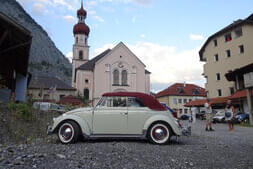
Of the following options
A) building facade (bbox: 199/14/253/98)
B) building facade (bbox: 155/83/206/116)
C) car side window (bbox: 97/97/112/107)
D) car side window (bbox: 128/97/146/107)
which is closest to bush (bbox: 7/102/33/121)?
car side window (bbox: 97/97/112/107)

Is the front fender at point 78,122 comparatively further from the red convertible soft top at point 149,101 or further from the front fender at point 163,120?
the front fender at point 163,120

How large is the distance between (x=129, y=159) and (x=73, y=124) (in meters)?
2.29

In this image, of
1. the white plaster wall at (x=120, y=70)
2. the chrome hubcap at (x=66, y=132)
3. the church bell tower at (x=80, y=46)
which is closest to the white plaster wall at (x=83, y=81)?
the white plaster wall at (x=120, y=70)

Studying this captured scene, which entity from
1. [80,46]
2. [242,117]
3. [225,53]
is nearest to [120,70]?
[80,46]

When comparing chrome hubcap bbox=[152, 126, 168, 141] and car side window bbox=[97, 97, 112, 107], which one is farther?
car side window bbox=[97, 97, 112, 107]

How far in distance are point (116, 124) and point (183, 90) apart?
48.2 m

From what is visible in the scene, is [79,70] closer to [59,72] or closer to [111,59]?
[111,59]

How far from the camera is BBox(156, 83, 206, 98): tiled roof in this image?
49.6m

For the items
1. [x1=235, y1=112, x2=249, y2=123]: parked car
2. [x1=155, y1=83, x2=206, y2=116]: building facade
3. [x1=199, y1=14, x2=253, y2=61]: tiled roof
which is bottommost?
[x1=235, y1=112, x2=249, y2=123]: parked car

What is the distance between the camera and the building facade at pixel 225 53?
26.2 m

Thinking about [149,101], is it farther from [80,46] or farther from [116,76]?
[80,46]

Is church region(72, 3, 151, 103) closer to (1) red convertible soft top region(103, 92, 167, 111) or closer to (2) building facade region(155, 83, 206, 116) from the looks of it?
(2) building facade region(155, 83, 206, 116)

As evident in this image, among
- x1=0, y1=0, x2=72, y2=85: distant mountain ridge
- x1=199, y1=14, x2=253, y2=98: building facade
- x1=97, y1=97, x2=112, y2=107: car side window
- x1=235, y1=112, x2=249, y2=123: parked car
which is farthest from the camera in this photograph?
x1=0, y1=0, x2=72, y2=85: distant mountain ridge

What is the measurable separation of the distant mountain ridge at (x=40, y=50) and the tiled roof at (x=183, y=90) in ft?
235
